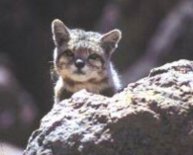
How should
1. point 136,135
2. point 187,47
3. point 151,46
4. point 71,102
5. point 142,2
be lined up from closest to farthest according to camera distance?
point 136,135
point 71,102
point 187,47
point 151,46
point 142,2

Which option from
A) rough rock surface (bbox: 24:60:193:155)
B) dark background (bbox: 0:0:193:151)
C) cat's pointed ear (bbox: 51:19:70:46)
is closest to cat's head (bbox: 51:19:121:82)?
cat's pointed ear (bbox: 51:19:70:46)

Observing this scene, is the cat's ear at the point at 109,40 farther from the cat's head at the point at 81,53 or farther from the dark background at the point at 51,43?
the dark background at the point at 51,43

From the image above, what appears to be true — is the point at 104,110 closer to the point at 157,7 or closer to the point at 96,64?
the point at 96,64

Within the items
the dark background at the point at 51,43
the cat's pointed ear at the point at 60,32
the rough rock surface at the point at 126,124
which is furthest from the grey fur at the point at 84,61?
the dark background at the point at 51,43

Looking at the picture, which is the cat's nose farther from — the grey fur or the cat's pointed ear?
the cat's pointed ear

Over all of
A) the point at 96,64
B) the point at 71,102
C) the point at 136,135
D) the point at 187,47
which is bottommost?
the point at 136,135

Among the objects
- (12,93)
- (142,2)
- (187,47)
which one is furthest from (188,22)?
(12,93)
